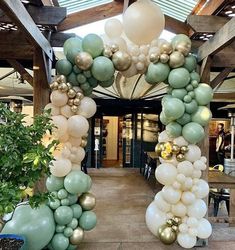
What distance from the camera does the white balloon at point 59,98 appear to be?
3.34 metres

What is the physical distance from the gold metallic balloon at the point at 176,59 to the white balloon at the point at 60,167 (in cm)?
165

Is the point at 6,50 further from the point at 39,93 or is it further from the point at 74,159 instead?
the point at 74,159

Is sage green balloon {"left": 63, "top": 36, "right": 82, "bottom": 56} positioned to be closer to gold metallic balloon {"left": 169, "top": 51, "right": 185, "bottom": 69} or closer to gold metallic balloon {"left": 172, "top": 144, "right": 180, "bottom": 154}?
gold metallic balloon {"left": 169, "top": 51, "right": 185, "bottom": 69}

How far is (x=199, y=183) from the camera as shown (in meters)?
3.51

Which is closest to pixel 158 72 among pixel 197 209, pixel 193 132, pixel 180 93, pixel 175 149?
pixel 180 93

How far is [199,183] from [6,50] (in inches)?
115

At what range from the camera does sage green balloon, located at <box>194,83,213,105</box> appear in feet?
11.2

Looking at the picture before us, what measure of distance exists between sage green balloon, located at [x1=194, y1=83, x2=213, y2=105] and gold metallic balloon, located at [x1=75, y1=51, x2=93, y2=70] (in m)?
1.28

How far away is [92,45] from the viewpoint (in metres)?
3.33

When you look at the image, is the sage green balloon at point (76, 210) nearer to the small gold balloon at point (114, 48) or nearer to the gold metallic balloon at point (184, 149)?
the gold metallic balloon at point (184, 149)

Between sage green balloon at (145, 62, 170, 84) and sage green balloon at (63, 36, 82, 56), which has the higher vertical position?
sage green balloon at (63, 36, 82, 56)

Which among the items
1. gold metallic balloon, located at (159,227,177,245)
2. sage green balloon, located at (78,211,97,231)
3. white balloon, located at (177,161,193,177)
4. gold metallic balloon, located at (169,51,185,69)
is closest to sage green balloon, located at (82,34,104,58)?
gold metallic balloon, located at (169,51,185,69)

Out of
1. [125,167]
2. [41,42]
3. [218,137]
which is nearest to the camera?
[41,42]

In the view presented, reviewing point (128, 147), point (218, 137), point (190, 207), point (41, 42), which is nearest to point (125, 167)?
point (128, 147)
